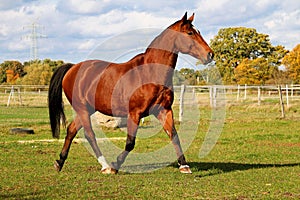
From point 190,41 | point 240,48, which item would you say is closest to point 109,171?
point 190,41

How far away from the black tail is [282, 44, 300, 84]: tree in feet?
137

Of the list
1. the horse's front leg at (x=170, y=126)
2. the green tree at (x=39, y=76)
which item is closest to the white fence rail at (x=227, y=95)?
the green tree at (x=39, y=76)

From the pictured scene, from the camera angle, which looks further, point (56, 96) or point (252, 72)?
point (252, 72)

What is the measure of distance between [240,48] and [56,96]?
164 feet

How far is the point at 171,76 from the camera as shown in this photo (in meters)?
7.99

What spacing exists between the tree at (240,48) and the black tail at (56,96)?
3887 cm

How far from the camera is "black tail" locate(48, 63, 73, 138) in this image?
9273 mm

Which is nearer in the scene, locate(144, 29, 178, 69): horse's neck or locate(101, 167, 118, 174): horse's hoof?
locate(144, 29, 178, 69): horse's neck

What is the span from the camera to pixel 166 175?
26.7 ft

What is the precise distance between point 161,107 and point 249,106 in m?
23.0

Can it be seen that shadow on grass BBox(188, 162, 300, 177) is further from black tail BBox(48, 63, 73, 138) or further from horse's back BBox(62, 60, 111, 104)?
black tail BBox(48, 63, 73, 138)

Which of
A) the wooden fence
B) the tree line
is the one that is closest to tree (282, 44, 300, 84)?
the tree line

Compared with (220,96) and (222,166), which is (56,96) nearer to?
(222,166)

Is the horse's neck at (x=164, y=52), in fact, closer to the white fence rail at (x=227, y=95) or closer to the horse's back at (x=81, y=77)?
the horse's back at (x=81, y=77)
